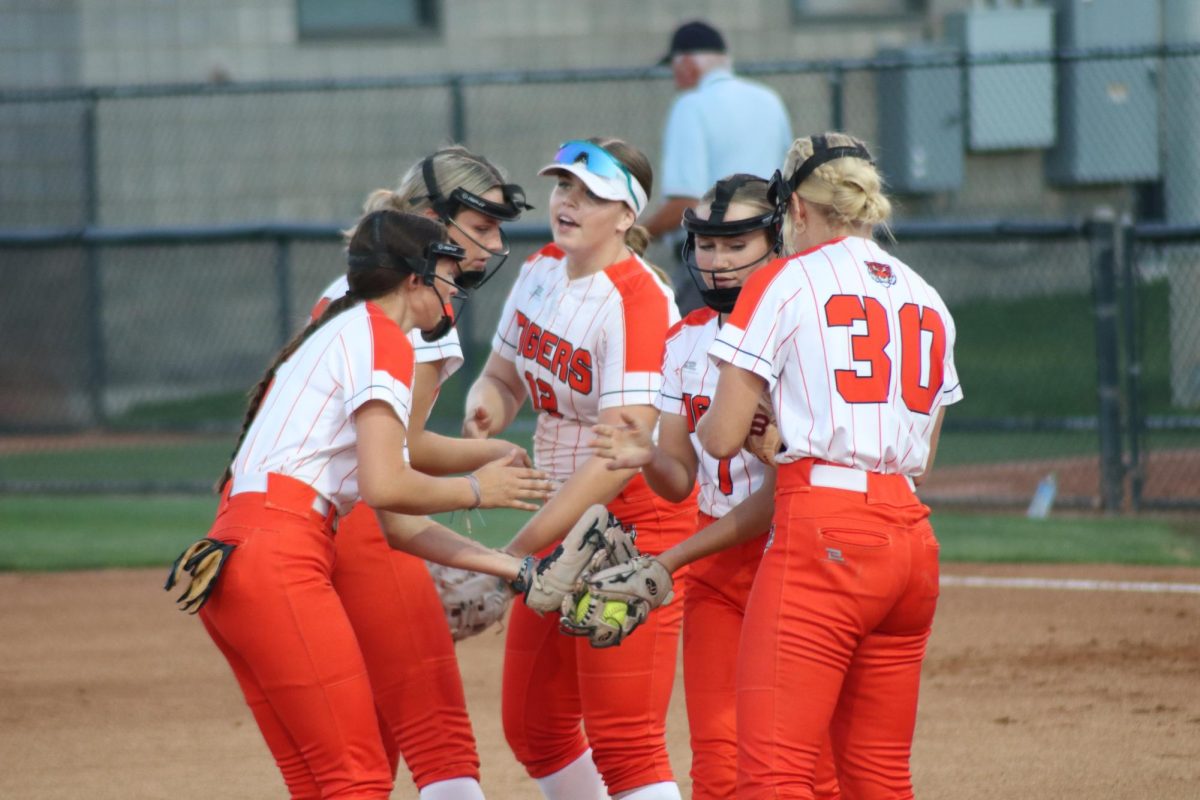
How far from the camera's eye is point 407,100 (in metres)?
15.7

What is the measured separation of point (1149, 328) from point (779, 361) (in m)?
11.6

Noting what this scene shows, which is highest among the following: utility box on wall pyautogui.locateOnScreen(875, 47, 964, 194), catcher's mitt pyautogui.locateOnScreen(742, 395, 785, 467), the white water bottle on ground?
utility box on wall pyautogui.locateOnScreen(875, 47, 964, 194)

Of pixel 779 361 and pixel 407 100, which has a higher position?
pixel 407 100

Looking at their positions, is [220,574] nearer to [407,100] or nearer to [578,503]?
[578,503]

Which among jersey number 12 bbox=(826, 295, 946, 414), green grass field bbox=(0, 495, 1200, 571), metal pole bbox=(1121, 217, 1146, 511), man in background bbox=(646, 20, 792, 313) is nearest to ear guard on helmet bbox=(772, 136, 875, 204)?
jersey number 12 bbox=(826, 295, 946, 414)

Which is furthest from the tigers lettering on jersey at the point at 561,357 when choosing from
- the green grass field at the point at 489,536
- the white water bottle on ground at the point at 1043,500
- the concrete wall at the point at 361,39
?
the concrete wall at the point at 361,39

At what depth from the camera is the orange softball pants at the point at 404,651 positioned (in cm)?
411

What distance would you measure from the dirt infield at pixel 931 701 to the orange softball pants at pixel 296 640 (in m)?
1.70

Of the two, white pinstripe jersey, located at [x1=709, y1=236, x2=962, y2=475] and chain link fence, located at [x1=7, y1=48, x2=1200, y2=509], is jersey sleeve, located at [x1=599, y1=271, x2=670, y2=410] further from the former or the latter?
chain link fence, located at [x1=7, y1=48, x2=1200, y2=509]

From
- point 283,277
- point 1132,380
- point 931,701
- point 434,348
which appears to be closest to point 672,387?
point 434,348

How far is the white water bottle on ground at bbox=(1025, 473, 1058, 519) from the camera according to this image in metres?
9.84

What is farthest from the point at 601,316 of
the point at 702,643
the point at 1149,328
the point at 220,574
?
the point at 1149,328

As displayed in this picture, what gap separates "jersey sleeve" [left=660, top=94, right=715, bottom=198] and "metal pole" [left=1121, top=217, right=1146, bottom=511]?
9.78ft

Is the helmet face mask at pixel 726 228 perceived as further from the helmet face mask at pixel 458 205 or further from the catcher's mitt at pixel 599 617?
the catcher's mitt at pixel 599 617
